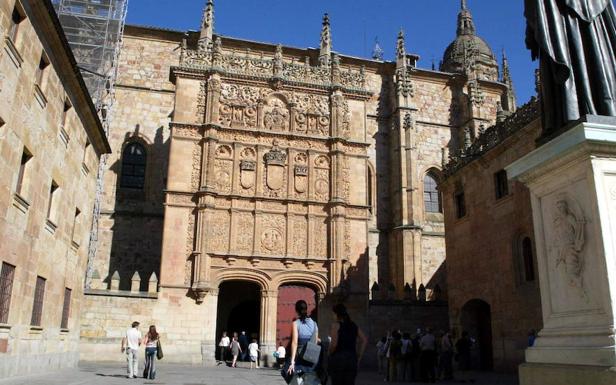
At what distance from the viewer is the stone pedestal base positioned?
4.15 metres

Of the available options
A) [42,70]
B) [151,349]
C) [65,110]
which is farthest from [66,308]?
[42,70]

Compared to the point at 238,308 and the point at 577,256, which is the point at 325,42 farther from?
the point at 577,256

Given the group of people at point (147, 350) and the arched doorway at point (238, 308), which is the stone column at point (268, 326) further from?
the group of people at point (147, 350)

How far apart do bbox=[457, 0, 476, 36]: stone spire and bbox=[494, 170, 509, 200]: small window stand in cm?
2931

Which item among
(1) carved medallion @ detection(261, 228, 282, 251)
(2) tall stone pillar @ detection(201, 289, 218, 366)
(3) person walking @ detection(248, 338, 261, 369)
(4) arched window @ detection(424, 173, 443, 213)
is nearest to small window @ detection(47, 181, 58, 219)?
(2) tall stone pillar @ detection(201, 289, 218, 366)

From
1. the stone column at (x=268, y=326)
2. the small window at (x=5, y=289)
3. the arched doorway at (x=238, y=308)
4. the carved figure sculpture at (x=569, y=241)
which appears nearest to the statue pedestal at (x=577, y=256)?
the carved figure sculpture at (x=569, y=241)

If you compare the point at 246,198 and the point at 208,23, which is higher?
the point at 208,23

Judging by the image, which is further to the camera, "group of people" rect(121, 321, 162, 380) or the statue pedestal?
"group of people" rect(121, 321, 162, 380)

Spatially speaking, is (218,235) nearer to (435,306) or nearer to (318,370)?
(435,306)

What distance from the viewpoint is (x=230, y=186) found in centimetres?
2531

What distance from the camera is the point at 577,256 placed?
15.9ft

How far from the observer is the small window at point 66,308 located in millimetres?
17758

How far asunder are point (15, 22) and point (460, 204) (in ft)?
55.8

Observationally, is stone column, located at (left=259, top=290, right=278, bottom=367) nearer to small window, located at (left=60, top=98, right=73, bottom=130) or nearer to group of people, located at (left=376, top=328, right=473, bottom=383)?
group of people, located at (left=376, top=328, right=473, bottom=383)
